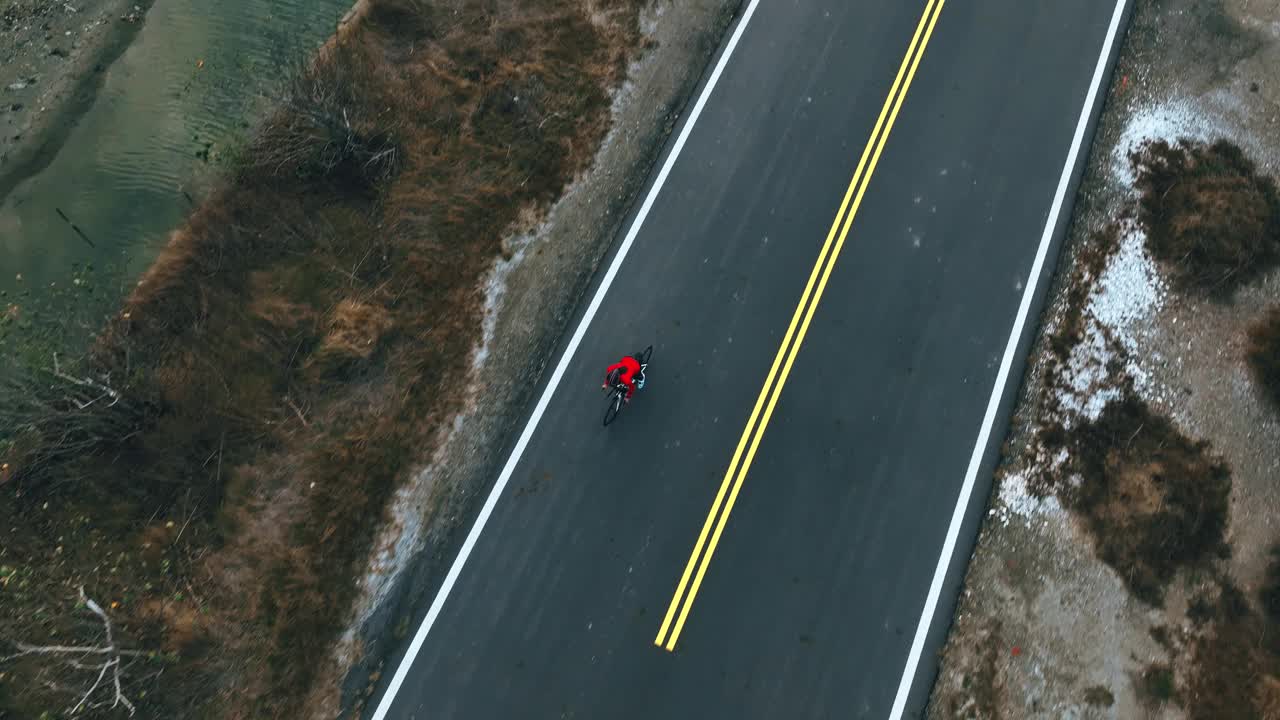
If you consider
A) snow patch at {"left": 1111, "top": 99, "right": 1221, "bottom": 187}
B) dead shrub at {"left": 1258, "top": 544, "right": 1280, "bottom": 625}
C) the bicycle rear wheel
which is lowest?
A: dead shrub at {"left": 1258, "top": 544, "right": 1280, "bottom": 625}

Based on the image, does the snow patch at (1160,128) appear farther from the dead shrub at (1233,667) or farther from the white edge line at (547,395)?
the white edge line at (547,395)

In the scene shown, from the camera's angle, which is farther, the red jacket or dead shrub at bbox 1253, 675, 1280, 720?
the red jacket

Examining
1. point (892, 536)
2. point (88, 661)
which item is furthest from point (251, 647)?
point (892, 536)

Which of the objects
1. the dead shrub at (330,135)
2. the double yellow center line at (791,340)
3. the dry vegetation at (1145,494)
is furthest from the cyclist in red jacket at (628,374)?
the dry vegetation at (1145,494)

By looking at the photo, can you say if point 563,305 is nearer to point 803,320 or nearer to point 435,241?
point 435,241

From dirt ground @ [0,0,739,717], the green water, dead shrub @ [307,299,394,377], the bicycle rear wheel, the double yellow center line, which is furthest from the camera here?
the green water

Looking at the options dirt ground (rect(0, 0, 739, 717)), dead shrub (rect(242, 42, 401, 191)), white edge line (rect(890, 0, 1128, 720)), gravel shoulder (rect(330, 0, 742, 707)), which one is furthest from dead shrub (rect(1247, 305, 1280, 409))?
dead shrub (rect(242, 42, 401, 191))

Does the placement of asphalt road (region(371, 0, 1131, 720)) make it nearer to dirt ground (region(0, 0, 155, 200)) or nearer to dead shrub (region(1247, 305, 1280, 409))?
dead shrub (region(1247, 305, 1280, 409))

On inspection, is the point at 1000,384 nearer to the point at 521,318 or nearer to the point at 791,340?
the point at 791,340
